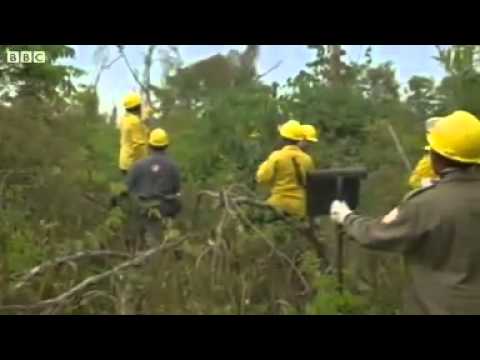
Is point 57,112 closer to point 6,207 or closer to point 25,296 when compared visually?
point 6,207

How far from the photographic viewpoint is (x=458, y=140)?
135 inches

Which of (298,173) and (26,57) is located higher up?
(26,57)

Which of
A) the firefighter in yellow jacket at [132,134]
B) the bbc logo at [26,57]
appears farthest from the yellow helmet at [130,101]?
the bbc logo at [26,57]

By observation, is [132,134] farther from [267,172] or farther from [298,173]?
[298,173]

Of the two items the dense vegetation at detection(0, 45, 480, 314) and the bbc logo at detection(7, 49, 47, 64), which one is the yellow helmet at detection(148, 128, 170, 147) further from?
the bbc logo at detection(7, 49, 47, 64)

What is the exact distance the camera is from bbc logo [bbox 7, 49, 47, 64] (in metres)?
8.05

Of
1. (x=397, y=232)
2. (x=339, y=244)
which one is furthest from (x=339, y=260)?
(x=397, y=232)

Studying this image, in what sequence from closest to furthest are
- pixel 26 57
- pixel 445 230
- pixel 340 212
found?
pixel 445 230 → pixel 340 212 → pixel 26 57

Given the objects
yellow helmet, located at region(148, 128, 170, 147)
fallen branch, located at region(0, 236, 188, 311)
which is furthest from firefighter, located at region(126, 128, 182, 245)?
fallen branch, located at region(0, 236, 188, 311)

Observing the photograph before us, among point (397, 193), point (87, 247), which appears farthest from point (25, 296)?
point (397, 193)

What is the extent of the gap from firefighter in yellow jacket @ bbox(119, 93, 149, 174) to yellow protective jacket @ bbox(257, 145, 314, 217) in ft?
6.30

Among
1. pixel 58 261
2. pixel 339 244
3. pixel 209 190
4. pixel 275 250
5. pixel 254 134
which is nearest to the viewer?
pixel 339 244

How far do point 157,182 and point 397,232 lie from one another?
4.41 m

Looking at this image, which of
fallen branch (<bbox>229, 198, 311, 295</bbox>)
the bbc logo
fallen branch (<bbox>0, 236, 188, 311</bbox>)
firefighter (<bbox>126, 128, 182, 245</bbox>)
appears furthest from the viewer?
the bbc logo
